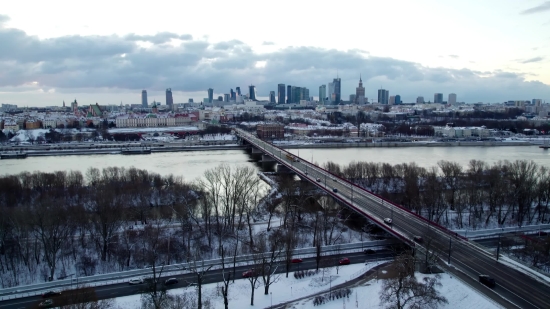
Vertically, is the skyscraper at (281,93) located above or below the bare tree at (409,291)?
above

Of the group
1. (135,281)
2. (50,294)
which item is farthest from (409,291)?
(50,294)

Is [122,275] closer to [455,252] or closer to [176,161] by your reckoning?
[455,252]

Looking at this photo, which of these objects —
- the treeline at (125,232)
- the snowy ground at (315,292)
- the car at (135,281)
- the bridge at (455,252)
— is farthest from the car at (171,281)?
the bridge at (455,252)

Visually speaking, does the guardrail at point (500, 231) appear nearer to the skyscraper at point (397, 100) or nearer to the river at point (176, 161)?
the river at point (176, 161)

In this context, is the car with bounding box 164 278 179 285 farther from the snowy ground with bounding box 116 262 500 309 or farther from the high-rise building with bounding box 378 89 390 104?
the high-rise building with bounding box 378 89 390 104

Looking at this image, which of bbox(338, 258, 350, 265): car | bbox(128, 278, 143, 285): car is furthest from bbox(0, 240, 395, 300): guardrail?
bbox(338, 258, 350, 265): car

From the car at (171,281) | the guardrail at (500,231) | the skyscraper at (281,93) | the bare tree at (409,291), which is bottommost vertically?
the guardrail at (500,231)
